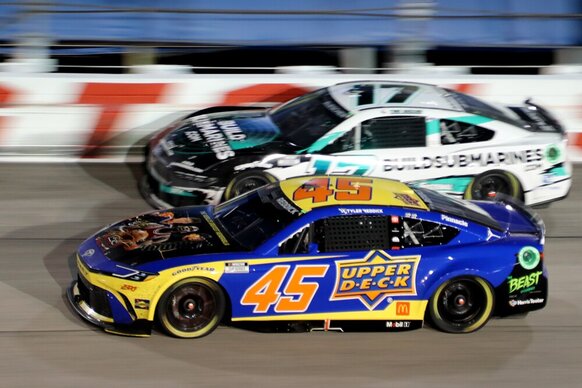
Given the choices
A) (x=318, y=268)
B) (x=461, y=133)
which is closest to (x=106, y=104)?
(x=461, y=133)

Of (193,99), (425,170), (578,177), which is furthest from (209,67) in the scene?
(578,177)

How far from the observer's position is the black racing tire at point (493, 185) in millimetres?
9953

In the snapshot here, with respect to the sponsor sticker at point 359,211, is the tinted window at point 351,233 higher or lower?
lower

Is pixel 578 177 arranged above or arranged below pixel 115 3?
below

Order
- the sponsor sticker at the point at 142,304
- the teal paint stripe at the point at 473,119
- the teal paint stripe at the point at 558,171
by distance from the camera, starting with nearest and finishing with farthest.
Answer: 1. the sponsor sticker at the point at 142,304
2. the teal paint stripe at the point at 473,119
3. the teal paint stripe at the point at 558,171

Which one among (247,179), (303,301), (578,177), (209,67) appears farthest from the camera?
(209,67)

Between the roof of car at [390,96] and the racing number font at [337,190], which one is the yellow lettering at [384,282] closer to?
the racing number font at [337,190]

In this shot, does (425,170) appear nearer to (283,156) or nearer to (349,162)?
(349,162)

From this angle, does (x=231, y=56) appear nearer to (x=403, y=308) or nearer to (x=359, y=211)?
(x=359, y=211)

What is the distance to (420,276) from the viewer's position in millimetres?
7016

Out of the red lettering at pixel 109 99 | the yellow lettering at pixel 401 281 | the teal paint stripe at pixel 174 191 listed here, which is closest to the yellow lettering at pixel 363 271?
the yellow lettering at pixel 401 281

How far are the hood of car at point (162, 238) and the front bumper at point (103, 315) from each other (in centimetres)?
28

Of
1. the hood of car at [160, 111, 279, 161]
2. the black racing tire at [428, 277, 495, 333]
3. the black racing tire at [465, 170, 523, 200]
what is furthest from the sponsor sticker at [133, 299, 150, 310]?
the black racing tire at [465, 170, 523, 200]

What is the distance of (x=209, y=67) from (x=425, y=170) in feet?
13.9
